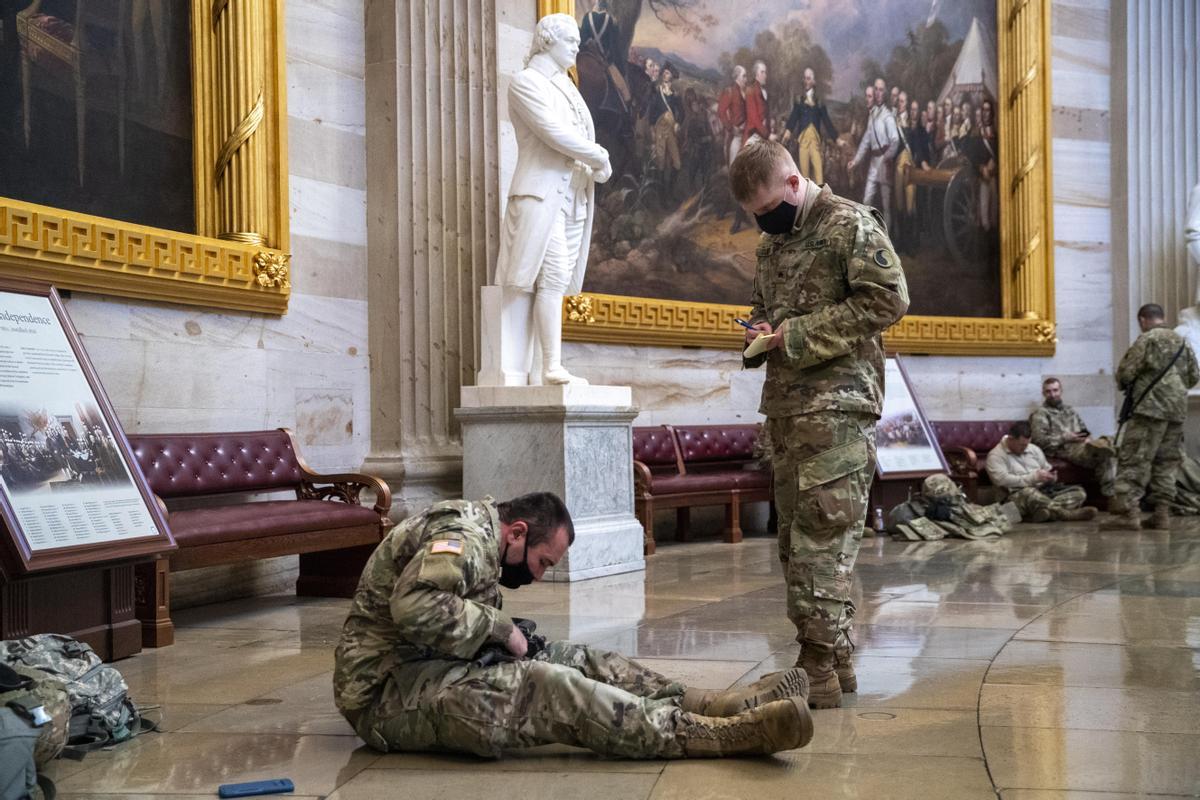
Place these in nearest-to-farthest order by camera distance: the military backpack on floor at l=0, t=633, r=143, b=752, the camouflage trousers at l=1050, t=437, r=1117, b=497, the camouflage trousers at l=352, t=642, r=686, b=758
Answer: the camouflage trousers at l=352, t=642, r=686, b=758
the military backpack on floor at l=0, t=633, r=143, b=752
the camouflage trousers at l=1050, t=437, r=1117, b=497

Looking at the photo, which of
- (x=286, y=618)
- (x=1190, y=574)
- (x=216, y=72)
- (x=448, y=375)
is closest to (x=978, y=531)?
(x=1190, y=574)

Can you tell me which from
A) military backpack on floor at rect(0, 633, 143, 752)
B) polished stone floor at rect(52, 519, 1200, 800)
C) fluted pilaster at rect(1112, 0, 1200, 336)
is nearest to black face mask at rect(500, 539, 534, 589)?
polished stone floor at rect(52, 519, 1200, 800)

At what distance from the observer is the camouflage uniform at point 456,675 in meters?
3.39

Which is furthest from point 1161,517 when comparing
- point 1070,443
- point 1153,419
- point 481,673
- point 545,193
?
point 481,673

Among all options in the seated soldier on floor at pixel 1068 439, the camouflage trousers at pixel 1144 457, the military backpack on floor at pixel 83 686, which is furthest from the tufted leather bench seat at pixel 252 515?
the seated soldier on floor at pixel 1068 439

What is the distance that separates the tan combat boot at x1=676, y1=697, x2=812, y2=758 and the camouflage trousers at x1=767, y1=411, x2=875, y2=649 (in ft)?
2.39

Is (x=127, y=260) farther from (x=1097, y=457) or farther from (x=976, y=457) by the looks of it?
(x=1097, y=457)

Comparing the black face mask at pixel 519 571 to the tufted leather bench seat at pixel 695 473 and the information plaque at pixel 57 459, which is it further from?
the tufted leather bench seat at pixel 695 473

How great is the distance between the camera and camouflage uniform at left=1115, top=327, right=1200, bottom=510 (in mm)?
10945

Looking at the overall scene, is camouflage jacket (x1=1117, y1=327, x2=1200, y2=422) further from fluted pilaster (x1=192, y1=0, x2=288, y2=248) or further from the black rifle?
fluted pilaster (x1=192, y1=0, x2=288, y2=248)

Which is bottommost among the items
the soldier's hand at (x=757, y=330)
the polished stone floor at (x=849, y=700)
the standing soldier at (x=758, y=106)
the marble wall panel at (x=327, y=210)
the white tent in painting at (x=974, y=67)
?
the polished stone floor at (x=849, y=700)

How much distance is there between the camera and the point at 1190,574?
7.71 m

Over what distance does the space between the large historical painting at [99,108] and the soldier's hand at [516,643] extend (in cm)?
463

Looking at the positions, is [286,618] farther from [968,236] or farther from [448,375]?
[968,236]
